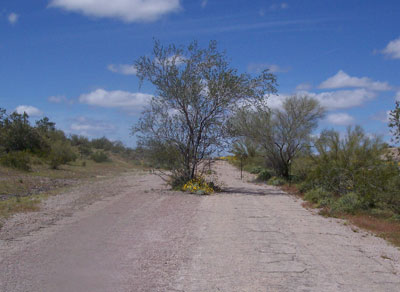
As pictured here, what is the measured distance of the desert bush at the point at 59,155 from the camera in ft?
115

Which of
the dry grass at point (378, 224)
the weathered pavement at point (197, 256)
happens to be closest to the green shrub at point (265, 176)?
the dry grass at point (378, 224)

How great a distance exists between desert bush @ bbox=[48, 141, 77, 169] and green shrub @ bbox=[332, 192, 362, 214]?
25629 millimetres

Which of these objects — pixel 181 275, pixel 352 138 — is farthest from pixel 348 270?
pixel 352 138

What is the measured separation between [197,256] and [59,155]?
32.4 m

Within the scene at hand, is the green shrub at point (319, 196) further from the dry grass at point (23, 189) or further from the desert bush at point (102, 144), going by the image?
the desert bush at point (102, 144)

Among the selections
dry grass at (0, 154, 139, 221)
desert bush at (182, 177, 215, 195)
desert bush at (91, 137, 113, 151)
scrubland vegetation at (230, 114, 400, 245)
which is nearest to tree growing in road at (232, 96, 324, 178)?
scrubland vegetation at (230, 114, 400, 245)

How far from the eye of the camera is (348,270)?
7.26m

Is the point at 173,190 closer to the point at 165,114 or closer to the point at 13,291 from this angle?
the point at 165,114

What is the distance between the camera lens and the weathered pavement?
21.3 feet

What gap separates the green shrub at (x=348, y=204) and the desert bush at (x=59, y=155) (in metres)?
25.6

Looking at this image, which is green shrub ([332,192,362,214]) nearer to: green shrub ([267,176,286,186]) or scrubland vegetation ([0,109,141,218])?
scrubland vegetation ([0,109,141,218])

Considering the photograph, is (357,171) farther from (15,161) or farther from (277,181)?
(15,161)

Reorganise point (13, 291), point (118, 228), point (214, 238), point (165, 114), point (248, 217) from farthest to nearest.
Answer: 1. point (165, 114)
2. point (248, 217)
3. point (118, 228)
4. point (214, 238)
5. point (13, 291)

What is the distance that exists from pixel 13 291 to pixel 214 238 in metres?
4.88
